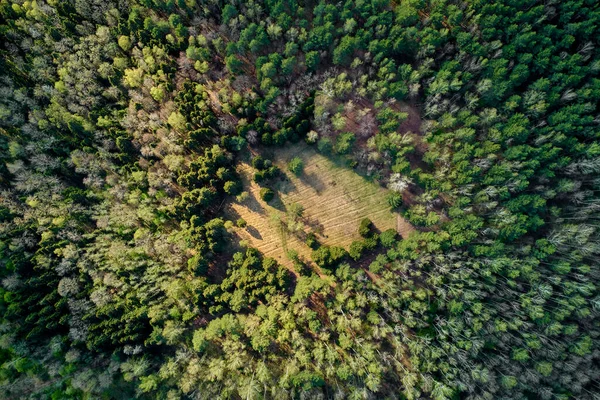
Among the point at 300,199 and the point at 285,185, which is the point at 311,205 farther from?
the point at 285,185

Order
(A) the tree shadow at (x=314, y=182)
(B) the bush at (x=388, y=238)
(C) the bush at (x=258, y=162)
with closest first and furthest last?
(B) the bush at (x=388, y=238) < (C) the bush at (x=258, y=162) < (A) the tree shadow at (x=314, y=182)

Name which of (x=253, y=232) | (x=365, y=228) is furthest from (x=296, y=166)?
(x=365, y=228)

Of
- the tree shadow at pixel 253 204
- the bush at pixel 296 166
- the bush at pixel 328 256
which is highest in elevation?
the bush at pixel 296 166

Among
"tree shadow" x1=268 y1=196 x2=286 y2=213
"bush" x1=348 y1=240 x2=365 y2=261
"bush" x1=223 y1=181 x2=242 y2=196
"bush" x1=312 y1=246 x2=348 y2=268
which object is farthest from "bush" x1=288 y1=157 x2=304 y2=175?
"bush" x1=348 y1=240 x2=365 y2=261

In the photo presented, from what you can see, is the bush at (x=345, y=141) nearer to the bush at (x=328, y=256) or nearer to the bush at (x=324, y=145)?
the bush at (x=324, y=145)

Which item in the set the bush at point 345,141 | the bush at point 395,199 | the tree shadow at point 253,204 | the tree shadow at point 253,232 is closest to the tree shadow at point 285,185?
the tree shadow at point 253,204

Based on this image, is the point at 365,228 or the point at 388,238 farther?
the point at 365,228
